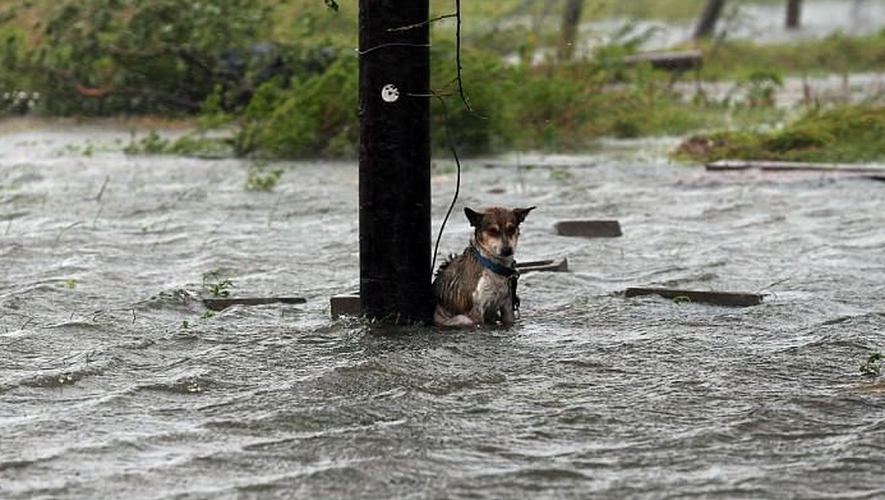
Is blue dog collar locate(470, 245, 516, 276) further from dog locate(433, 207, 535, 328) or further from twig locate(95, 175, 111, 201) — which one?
twig locate(95, 175, 111, 201)

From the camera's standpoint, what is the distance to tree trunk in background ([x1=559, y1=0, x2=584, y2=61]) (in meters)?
21.6

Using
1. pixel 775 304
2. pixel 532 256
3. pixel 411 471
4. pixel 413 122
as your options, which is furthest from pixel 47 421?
pixel 532 256

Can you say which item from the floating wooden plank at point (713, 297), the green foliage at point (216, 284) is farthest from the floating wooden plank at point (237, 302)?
the floating wooden plank at point (713, 297)

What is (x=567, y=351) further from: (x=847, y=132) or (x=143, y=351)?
(x=847, y=132)

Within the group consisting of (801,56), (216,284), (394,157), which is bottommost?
(216,284)

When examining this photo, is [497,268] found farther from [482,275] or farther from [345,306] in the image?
[345,306]

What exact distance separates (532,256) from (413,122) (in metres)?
3.30

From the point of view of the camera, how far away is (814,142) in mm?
16688

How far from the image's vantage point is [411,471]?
20.4 ft

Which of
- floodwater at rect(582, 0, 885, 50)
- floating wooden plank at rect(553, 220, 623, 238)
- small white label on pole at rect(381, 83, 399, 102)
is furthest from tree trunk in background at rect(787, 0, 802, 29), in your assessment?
small white label on pole at rect(381, 83, 399, 102)

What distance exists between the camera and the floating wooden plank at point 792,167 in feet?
49.7

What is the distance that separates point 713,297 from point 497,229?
1646 mm

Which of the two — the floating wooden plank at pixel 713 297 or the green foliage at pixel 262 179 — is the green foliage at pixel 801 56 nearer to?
the green foliage at pixel 262 179

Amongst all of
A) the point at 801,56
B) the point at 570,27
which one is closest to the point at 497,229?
the point at 570,27
